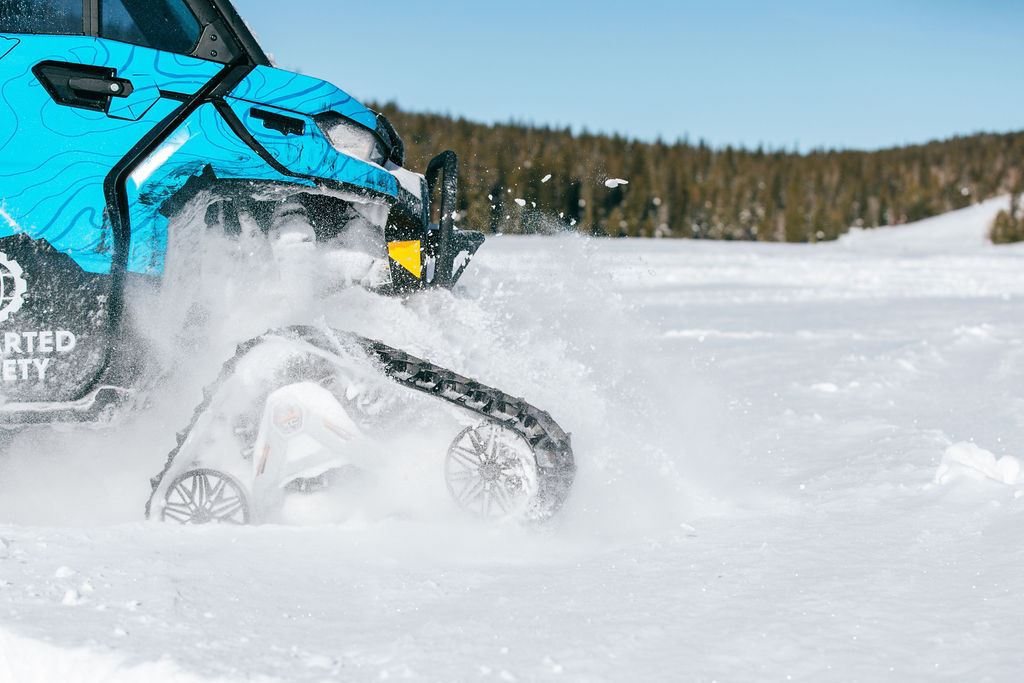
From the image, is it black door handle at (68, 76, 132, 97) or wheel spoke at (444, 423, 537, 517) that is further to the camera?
wheel spoke at (444, 423, 537, 517)

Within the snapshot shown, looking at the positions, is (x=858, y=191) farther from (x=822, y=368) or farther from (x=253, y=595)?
(x=253, y=595)

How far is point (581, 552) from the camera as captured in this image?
2574 mm

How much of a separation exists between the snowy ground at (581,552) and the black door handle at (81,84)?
0.88m

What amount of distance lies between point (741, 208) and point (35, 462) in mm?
75080

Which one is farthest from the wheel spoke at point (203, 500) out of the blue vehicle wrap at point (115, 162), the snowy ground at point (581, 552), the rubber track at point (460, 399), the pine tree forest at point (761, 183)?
the pine tree forest at point (761, 183)

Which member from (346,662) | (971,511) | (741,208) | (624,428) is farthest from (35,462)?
(741,208)

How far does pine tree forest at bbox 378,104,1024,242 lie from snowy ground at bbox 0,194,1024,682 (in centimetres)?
3554

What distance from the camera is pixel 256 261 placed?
2.92m

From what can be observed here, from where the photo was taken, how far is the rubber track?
8.86 ft

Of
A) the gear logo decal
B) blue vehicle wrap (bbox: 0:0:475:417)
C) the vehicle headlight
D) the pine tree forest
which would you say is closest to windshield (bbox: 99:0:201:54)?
Answer: blue vehicle wrap (bbox: 0:0:475:417)

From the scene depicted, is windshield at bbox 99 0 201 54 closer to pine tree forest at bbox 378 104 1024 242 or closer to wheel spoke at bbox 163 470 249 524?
wheel spoke at bbox 163 470 249 524

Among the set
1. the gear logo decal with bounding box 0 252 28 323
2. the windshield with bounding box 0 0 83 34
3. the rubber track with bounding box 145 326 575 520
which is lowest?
the rubber track with bounding box 145 326 575 520

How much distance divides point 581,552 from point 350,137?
1.57m

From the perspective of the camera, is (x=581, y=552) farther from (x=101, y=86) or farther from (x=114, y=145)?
(x=101, y=86)
